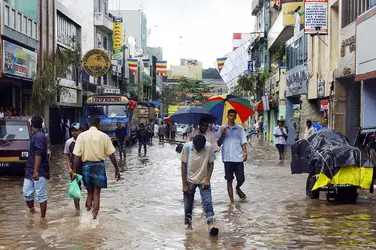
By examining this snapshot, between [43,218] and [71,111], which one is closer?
[43,218]

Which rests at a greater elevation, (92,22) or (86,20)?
(86,20)

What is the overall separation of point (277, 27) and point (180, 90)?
56.5 meters

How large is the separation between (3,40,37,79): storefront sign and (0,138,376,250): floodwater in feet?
41.8

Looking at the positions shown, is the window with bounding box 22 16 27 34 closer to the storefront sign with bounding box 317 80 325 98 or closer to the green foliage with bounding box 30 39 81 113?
the green foliage with bounding box 30 39 81 113

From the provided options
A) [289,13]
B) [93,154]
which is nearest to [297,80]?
[289,13]

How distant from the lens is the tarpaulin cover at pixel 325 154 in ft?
37.3

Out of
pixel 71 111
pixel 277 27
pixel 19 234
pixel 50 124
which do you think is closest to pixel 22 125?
pixel 19 234

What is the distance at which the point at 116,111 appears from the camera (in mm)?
37031

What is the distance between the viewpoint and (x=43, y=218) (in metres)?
10.2

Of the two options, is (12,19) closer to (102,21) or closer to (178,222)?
(178,222)

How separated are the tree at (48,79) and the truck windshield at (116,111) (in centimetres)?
322

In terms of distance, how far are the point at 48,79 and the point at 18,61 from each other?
4.92m

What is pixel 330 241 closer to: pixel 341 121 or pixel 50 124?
pixel 341 121

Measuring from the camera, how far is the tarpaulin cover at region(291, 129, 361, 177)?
11.4 metres
